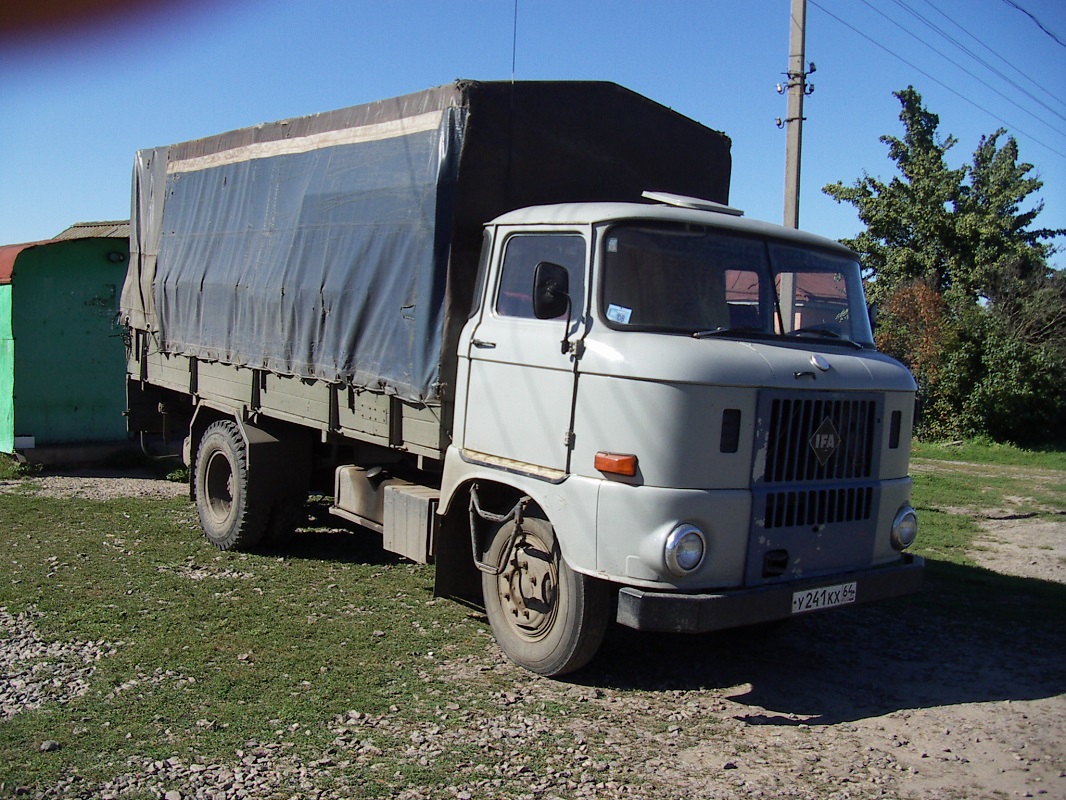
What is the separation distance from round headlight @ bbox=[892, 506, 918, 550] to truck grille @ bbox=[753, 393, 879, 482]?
1.22ft

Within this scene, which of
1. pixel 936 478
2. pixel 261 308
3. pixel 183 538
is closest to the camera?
pixel 261 308

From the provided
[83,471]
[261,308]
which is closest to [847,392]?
[261,308]

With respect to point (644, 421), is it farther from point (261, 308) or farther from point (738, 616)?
point (261, 308)

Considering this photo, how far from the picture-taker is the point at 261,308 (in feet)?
26.1

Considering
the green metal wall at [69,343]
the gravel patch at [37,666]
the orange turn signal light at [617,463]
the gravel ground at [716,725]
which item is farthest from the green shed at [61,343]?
the orange turn signal light at [617,463]

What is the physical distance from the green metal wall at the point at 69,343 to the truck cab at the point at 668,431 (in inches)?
343

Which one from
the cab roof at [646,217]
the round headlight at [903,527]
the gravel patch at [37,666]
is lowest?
the gravel patch at [37,666]

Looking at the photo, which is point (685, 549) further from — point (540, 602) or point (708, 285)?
point (708, 285)

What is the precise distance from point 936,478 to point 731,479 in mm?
11489

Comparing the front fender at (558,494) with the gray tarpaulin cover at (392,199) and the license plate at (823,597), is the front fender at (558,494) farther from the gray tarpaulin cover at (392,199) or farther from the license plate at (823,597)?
the license plate at (823,597)

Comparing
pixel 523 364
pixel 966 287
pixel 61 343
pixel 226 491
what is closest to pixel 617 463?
pixel 523 364

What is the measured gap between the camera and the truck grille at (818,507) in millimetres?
4938

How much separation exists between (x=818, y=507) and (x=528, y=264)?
2.08 m

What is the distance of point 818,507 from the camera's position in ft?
16.8
